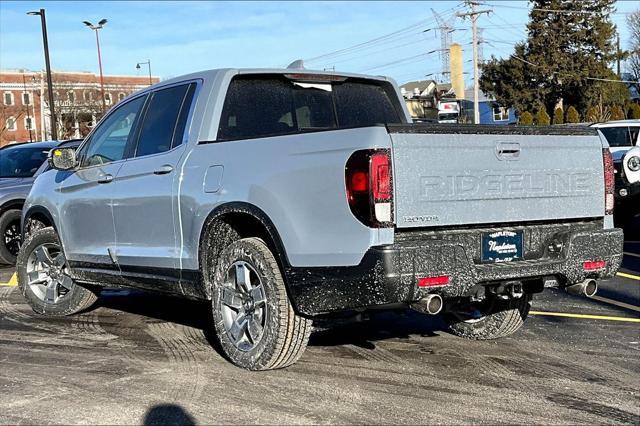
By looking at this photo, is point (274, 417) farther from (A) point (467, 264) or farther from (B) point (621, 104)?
(B) point (621, 104)

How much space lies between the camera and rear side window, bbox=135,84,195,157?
5359 mm

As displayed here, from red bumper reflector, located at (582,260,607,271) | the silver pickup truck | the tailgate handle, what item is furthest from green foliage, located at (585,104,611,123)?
the tailgate handle

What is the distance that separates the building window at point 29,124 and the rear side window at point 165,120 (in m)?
79.7

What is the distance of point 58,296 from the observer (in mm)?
6934

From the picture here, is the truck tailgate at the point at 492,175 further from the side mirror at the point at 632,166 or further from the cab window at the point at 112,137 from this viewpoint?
the side mirror at the point at 632,166

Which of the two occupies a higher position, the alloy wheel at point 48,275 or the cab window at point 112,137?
the cab window at point 112,137

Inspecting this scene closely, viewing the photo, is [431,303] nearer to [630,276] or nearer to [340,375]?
[340,375]

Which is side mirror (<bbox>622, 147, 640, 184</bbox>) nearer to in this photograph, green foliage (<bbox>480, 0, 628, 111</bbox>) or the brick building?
the brick building

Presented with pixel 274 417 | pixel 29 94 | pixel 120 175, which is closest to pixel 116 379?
pixel 274 417

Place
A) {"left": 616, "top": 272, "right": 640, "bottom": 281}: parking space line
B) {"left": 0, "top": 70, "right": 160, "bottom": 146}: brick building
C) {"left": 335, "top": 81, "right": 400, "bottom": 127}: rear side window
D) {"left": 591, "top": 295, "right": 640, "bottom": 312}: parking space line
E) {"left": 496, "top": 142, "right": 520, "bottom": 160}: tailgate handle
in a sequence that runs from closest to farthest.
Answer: {"left": 496, "top": 142, "right": 520, "bottom": 160}: tailgate handle < {"left": 335, "top": 81, "right": 400, "bottom": 127}: rear side window < {"left": 591, "top": 295, "right": 640, "bottom": 312}: parking space line < {"left": 616, "top": 272, "right": 640, "bottom": 281}: parking space line < {"left": 0, "top": 70, "right": 160, "bottom": 146}: brick building

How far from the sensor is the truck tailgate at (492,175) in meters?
4.00

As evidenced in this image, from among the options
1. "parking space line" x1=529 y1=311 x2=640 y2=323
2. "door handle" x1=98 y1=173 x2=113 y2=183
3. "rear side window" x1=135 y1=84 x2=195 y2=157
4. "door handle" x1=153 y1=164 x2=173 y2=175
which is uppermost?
"rear side window" x1=135 y1=84 x2=195 y2=157

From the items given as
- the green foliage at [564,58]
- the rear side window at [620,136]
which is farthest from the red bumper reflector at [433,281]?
the green foliage at [564,58]

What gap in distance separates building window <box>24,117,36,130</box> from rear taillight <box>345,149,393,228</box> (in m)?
82.0
